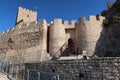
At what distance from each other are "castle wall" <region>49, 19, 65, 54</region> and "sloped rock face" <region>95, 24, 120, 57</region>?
174 inches

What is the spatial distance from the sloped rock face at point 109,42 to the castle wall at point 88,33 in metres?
0.56

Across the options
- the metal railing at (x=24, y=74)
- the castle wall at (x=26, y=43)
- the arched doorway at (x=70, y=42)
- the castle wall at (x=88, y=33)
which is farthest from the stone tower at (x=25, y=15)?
the metal railing at (x=24, y=74)

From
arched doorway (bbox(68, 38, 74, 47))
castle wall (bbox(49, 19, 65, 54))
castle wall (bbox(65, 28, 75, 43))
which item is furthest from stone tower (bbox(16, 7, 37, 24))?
arched doorway (bbox(68, 38, 74, 47))

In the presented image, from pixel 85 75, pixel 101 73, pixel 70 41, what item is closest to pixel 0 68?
pixel 85 75

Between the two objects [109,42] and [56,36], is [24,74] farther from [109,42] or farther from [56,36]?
[109,42]

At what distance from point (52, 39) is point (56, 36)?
0.61 m

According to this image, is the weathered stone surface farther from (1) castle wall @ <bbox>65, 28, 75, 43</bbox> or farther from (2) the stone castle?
(1) castle wall @ <bbox>65, 28, 75, 43</bbox>

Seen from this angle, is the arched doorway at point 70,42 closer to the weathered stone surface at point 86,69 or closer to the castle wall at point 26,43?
the castle wall at point 26,43

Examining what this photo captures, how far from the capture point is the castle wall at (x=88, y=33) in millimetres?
19359

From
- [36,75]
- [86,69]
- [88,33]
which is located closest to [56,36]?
[88,33]

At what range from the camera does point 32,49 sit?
21.9m

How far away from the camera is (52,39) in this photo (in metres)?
21.3

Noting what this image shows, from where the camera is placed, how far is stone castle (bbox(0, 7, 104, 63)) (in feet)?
65.3

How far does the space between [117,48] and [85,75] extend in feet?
35.0
